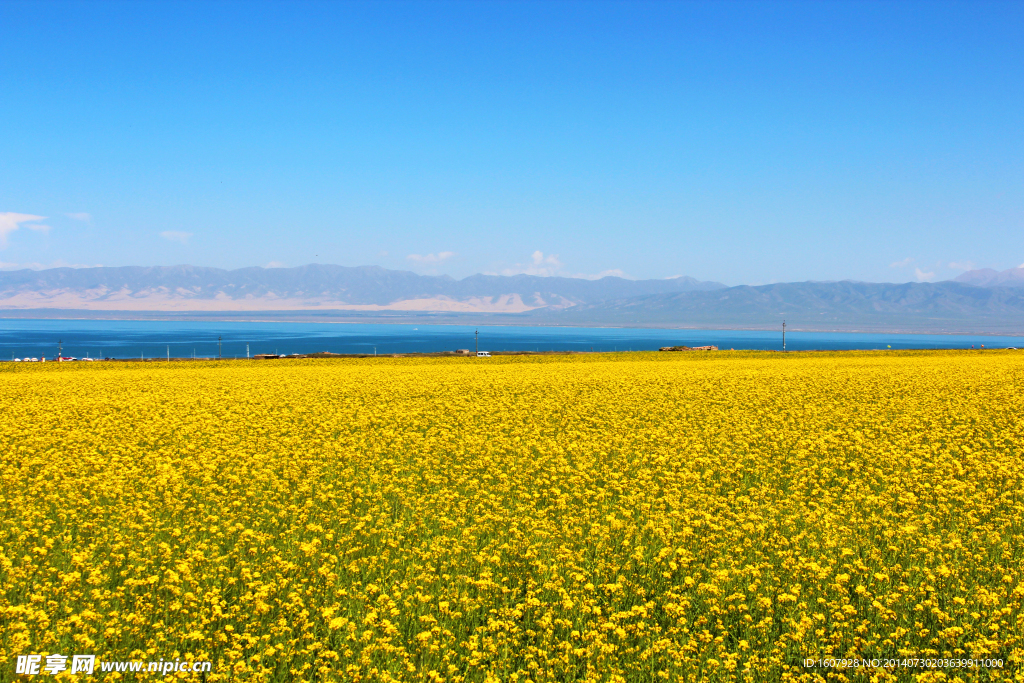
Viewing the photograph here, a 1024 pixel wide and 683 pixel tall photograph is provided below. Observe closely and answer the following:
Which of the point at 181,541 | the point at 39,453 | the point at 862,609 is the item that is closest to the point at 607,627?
the point at 862,609

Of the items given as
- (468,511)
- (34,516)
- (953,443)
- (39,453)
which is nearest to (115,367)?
(39,453)

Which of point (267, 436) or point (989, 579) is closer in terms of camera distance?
point (989, 579)

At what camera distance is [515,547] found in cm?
1052

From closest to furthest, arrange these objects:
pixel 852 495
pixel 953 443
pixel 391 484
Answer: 1. pixel 852 495
2. pixel 391 484
3. pixel 953 443

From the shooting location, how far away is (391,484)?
14633mm

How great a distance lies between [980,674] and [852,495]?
6.54 meters

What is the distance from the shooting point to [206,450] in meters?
17.6

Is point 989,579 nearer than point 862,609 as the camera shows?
No

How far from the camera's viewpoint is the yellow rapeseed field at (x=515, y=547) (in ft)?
24.8

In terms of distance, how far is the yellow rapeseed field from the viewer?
7.55 metres

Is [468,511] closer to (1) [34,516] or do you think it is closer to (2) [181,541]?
(2) [181,541]

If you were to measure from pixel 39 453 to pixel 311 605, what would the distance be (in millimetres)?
13112

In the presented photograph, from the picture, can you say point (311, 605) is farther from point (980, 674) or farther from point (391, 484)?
point (980, 674)

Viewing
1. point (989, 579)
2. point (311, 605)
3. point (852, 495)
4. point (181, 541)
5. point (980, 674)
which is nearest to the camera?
point (980, 674)
